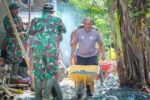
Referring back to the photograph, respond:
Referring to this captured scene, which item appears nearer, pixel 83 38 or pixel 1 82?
pixel 1 82

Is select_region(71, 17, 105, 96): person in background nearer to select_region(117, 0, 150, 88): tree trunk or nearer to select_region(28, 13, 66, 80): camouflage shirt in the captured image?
select_region(117, 0, 150, 88): tree trunk

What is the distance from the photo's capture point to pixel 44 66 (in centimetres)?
757

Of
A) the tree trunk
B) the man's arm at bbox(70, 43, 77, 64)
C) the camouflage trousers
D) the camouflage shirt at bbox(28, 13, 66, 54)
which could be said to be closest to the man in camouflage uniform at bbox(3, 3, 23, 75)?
the man's arm at bbox(70, 43, 77, 64)

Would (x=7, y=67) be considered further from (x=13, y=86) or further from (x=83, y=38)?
(x=83, y=38)

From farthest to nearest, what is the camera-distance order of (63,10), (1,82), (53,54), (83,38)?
1. (63,10)
2. (83,38)
3. (1,82)
4. (53,54)

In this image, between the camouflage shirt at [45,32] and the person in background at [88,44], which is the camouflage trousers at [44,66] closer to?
the camouflage shirt at [45,32]

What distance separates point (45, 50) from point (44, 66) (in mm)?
306

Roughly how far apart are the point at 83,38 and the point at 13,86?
1.91 meters

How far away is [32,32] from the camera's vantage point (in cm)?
772

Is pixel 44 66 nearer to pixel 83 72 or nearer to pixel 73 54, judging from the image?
pixel 83 72

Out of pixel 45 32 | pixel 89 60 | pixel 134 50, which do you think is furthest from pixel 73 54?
pixel 45 32

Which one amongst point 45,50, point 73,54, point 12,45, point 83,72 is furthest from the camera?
point 12,45

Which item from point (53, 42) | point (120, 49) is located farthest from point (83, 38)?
point (53, 42)

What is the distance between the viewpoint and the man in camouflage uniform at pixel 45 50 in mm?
7539
